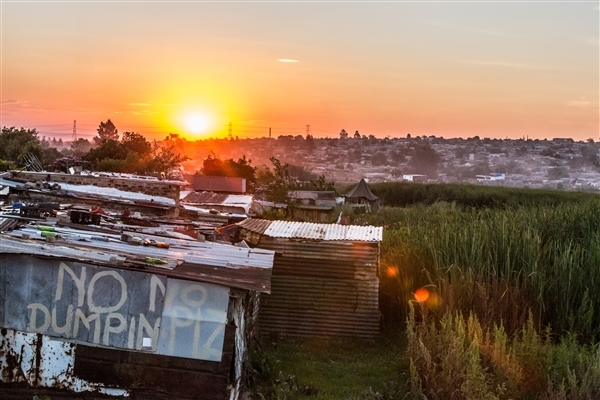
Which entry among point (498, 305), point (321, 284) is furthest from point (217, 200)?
point (498, 305)

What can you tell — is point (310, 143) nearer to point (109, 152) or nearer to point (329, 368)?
point (109, 152)

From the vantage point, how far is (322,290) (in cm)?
1146

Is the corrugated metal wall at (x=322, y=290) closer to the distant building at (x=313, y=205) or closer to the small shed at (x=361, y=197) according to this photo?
the distant building at (x=313, y=205)

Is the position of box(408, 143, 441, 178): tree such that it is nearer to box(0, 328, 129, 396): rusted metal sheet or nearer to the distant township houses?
the distant township houses

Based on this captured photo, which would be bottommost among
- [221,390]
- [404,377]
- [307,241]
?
[404,377]

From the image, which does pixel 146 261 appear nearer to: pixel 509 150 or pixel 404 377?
pixel 404 377

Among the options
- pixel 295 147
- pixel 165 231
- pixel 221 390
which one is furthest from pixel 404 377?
pixel 295 147

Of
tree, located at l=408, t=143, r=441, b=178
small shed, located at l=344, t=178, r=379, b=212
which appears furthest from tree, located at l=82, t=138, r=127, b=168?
tree, located at l=408, t=143, r=441, b=178

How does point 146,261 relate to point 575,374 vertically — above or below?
above

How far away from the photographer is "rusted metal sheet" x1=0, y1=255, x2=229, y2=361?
670 centimetres

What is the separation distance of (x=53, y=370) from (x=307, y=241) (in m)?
5.54

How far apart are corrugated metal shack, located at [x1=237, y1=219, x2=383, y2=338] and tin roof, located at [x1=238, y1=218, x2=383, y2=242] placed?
0.02 metres

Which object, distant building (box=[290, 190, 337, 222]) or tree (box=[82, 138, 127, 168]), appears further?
tree (box=[82, 138, 127, 168])

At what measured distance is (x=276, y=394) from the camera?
27.3 feet
